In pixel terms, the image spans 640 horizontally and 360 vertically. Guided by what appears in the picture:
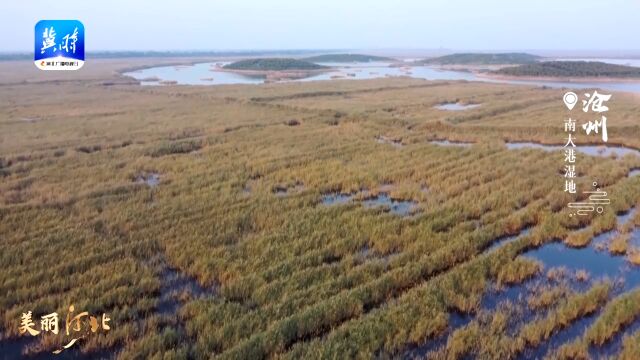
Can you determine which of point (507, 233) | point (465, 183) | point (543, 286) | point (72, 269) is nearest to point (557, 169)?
point (465, 183)

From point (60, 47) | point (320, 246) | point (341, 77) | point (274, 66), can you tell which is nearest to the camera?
point (320, 246)

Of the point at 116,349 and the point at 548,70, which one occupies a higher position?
the point at 548,70

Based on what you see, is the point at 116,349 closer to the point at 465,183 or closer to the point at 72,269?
the point at 72,269

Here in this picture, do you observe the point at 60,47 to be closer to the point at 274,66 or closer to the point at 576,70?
the point at 576,70

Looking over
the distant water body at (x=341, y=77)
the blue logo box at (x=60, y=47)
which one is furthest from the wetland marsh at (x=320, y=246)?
the distant water body at (x=341, y=77)

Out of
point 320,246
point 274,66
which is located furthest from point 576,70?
point 320,246

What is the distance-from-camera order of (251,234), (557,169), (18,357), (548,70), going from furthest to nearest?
(548,70) → (557,169) → (251,234) → (18,357)

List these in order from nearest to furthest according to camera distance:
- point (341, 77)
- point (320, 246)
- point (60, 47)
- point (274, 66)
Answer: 1. point (320, 246)
2. point (60, 47)
3. point (341, 77)
4. point (274, 66)
